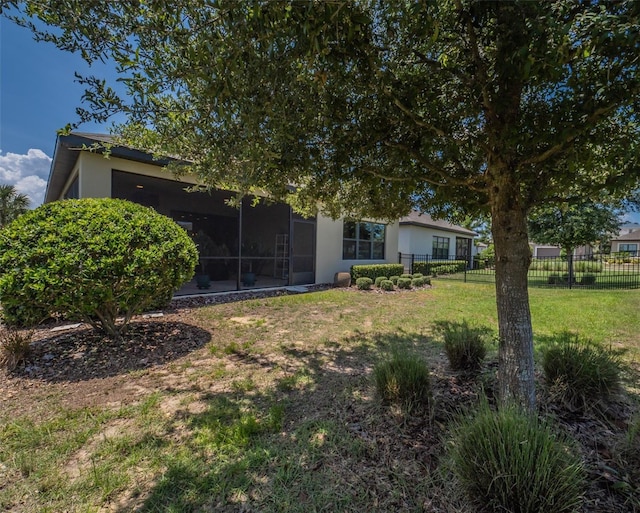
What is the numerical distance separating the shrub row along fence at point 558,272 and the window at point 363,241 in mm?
2383

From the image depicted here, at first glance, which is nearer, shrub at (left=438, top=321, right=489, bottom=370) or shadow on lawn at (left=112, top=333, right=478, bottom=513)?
shadow on lawn at (left=112, top=333, right=478, bottom=513)

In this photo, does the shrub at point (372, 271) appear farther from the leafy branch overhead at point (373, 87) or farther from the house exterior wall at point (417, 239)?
the leafy branch overhead at point (373, 87)

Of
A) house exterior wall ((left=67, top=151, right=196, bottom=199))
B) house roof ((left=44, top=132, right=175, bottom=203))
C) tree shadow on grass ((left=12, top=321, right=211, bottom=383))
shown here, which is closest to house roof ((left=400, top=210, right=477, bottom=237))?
house roof ((left=44, top=132, right=175, bottom=203))

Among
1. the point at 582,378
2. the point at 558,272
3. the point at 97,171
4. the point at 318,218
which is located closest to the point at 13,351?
the point at 97,171

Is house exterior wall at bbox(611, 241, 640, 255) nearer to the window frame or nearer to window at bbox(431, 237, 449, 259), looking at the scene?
the window frame

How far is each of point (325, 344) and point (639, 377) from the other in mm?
3936

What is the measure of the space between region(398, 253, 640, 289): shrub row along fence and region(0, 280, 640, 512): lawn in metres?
6.10

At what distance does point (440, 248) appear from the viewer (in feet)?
73.3

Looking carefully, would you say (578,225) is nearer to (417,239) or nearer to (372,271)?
(417,239)

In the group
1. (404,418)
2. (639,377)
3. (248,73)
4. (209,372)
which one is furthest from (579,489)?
(209,372)

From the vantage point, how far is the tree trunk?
2.53 meters

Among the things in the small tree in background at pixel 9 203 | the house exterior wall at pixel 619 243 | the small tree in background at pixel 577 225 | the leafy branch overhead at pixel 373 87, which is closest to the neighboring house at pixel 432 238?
the small tree in background at pixel 577 225

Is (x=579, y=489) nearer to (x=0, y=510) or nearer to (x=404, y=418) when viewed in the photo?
(x=404, y=418)

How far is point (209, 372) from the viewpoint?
3852mm
